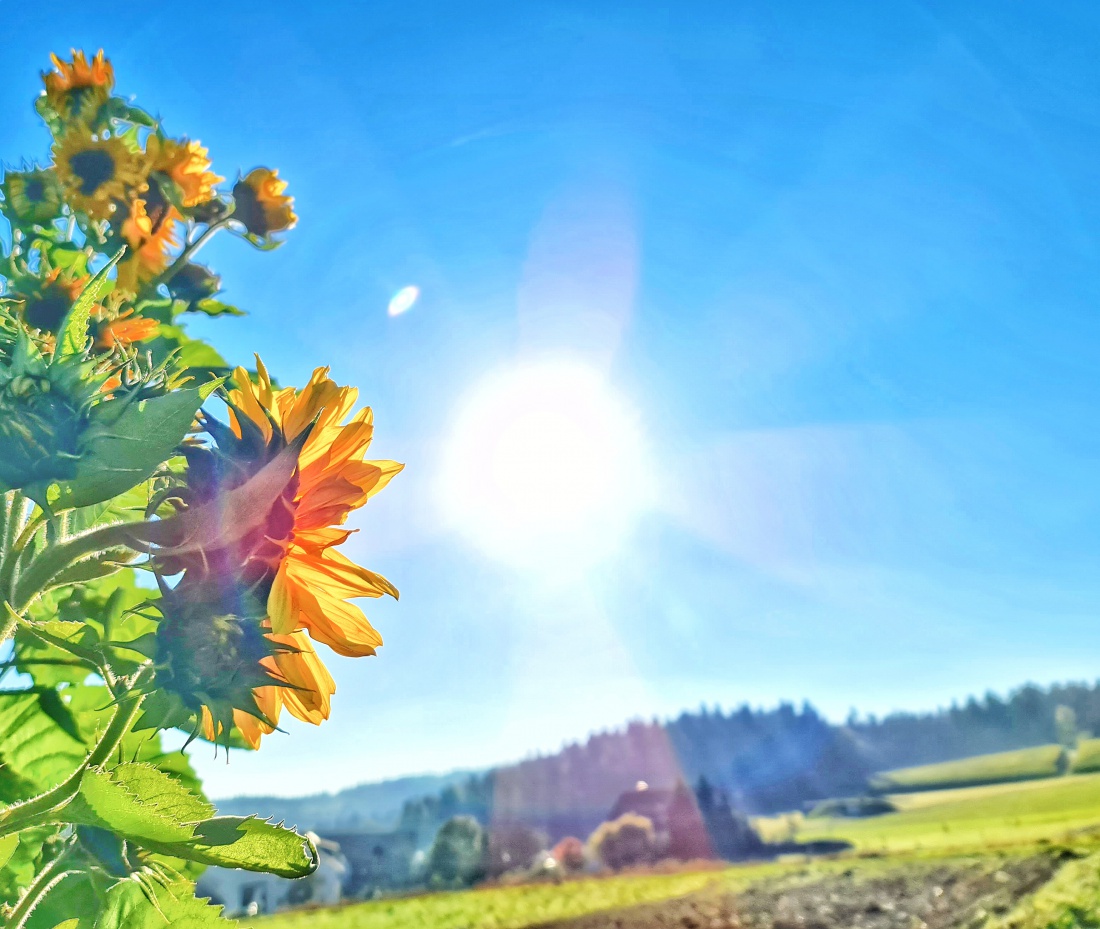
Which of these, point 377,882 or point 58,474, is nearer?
point 58,474

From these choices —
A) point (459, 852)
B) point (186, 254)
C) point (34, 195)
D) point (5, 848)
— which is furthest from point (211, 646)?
point (459, 852)

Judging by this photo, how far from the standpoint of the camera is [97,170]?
1855 millimetres

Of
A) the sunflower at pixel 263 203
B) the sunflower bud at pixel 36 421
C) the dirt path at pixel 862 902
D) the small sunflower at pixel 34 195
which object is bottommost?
the dirt path at pixel 862 902

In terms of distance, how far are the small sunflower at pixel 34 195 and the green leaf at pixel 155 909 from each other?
4.59 feet

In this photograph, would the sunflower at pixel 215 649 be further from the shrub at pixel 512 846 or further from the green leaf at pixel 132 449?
the shrub at pixel 512 846

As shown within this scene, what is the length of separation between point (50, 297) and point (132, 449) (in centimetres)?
114

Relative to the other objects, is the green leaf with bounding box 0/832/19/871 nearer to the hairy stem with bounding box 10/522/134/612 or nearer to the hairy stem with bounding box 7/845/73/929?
the hairy stem with bounding box 7/845/73/929

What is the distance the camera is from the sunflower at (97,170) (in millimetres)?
1726

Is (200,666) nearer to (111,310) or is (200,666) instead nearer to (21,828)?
(21,828)

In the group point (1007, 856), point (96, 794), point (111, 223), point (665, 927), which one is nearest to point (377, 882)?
point (665, 927)

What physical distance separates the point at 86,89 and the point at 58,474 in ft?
6.18

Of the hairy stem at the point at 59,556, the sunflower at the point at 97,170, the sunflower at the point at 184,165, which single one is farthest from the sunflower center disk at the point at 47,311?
the hairy stem at the point at 59,556

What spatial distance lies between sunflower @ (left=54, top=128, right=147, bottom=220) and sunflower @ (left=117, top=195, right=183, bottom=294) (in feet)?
0.14

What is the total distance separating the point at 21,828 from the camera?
625 millimetres
